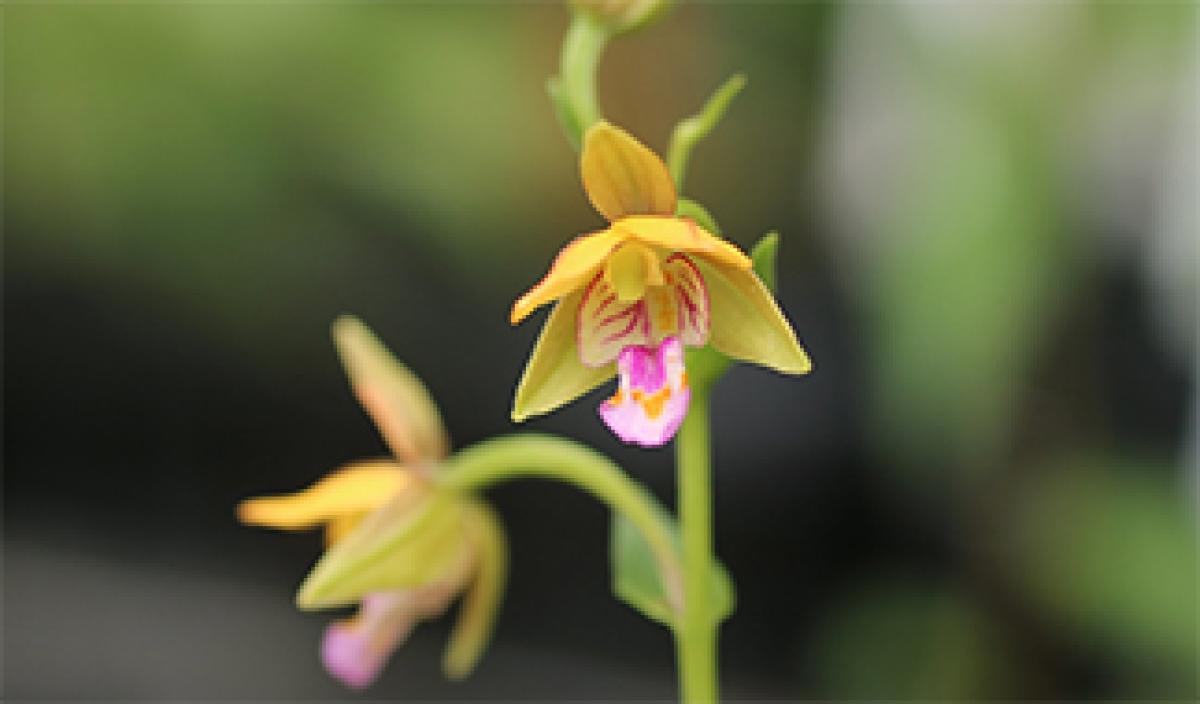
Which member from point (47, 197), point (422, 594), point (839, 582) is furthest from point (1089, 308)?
point (47, 197)

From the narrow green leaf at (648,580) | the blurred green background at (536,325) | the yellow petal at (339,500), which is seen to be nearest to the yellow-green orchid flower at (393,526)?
the yellow petal at (339,500)

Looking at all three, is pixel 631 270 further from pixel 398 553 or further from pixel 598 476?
pixel 398 553

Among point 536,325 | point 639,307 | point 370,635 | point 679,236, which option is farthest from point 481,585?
point 536,325

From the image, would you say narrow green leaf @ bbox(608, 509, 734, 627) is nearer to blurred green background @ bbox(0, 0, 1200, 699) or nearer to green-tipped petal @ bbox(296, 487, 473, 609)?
green-tipped petal @ bbox(296, 487, 473, 609)

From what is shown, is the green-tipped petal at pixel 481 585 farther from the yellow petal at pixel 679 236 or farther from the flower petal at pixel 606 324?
the yellow petal at pixel 679 236

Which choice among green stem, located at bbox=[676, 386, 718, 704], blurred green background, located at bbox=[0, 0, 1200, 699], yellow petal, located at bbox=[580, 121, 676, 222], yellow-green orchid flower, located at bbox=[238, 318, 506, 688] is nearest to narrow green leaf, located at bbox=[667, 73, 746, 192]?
yellow petal, located at bbox=[580, 121, 676, 222]
